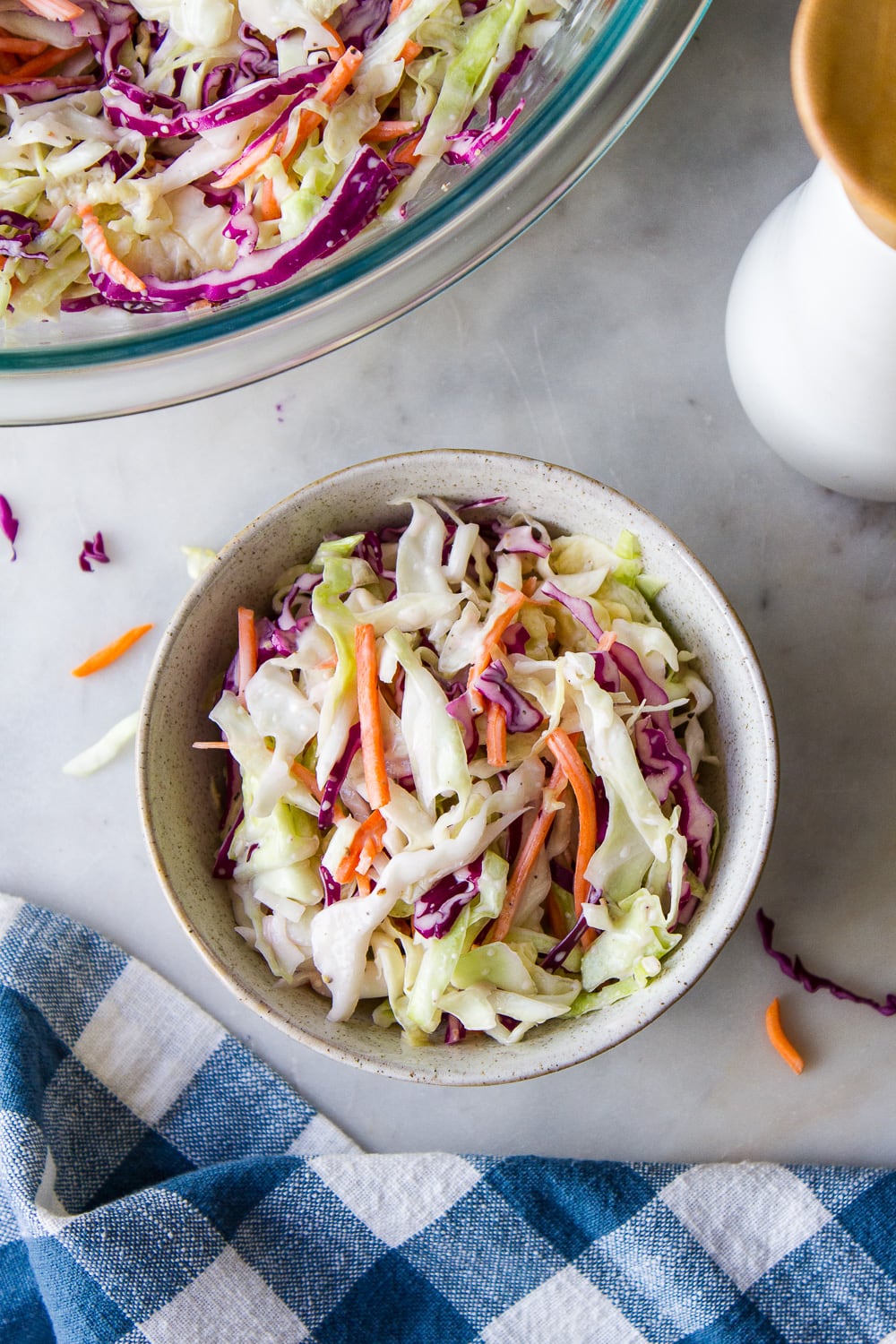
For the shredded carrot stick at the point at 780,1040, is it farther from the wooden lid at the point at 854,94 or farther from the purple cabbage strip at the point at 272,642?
the wooden lid at the point at 854,94

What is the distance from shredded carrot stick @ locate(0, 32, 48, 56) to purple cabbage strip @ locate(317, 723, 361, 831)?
695mm

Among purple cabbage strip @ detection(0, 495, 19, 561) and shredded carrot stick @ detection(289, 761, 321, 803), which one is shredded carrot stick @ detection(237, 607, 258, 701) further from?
purple cabbage strip @ detection(0, 495, 19, 561)

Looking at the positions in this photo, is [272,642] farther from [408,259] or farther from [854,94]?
[854,94]

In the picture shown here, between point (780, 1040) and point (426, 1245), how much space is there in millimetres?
436

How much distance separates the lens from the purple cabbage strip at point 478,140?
1083 millimetres

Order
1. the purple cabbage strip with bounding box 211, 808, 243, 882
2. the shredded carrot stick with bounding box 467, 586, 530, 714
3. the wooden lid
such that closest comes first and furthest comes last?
the wooden lid → the shredded carrot stick with bounding box 467, 586, 530, 714 → the purple cabbage strip with bounding box 211, 808, 243, 882

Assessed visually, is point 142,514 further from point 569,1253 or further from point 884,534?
point 569,1253

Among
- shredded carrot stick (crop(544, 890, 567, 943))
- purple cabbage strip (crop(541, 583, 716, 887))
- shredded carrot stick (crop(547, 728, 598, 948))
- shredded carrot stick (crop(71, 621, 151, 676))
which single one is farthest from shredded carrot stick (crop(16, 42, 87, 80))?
shredded carrot stick (crop(544, 890, 567, 943))

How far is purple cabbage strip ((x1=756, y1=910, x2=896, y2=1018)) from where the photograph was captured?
1296 millimetres

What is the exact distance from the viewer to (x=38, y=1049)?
134 cm

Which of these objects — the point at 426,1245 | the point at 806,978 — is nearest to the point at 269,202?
the point at 806,978

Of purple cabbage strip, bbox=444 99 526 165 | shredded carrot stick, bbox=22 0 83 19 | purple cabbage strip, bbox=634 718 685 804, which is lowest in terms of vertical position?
purple cabbage strip, bbox=634 718 685 804

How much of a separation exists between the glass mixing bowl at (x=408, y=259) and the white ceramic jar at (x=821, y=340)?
0.20 m

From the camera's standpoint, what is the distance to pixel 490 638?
1.11 m
